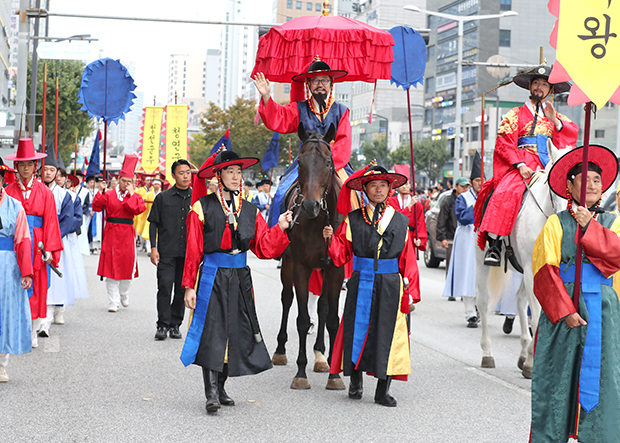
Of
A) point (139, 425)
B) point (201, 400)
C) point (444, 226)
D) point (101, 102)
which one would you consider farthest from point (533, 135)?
point (101, 102)

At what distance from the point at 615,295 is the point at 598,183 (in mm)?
674

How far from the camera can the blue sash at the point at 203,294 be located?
239 inches

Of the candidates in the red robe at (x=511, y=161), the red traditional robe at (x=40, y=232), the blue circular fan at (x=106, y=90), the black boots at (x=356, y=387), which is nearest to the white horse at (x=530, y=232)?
the red robe at (x=511, y=161)

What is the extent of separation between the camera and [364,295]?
645cm

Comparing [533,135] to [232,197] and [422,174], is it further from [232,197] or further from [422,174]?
[422,174]

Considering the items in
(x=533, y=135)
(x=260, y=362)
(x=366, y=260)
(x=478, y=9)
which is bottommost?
(x=260, y=362)

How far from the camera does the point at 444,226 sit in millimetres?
13617

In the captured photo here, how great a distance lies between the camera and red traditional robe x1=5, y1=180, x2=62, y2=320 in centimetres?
825

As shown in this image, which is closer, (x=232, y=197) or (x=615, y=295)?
(x=615, y=295)

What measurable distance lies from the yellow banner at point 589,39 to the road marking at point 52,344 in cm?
Answer: 642

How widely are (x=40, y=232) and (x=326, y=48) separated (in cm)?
384

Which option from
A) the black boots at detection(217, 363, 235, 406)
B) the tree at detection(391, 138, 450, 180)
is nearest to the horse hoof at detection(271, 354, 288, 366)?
the black boots at detection(217, 363, 235, 406)

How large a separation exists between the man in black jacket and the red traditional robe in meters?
1.54

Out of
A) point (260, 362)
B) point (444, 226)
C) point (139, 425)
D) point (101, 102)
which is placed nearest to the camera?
point (139, 425)
